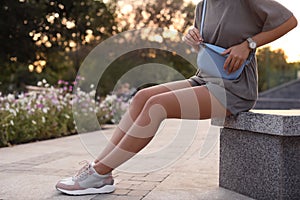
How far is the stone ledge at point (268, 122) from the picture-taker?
68.2 inches

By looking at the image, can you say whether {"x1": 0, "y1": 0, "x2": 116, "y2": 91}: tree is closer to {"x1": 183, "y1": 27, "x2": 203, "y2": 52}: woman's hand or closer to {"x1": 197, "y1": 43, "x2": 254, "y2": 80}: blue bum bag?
{"x1": 183, "y1": 27, "x2": 203, "y2": 52}: woman's hand

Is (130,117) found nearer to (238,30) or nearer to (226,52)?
(226,52)

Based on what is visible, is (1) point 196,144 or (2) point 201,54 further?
(1) point 196,144

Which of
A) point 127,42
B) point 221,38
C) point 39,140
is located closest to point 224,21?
point 221,38

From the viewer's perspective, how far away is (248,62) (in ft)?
6.63

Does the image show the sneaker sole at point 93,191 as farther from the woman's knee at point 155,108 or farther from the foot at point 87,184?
the woman's knee at point 155,108

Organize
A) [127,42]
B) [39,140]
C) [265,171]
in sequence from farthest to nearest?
[127,42] < [39,140] < [265,171]

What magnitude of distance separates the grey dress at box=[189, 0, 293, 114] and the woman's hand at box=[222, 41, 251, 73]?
6 cm

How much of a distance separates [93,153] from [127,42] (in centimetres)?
918

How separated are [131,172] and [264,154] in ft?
3.29

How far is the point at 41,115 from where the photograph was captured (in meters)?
4.80

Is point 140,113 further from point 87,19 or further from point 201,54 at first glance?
point 87,19

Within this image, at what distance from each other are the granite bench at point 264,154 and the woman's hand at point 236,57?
22cm

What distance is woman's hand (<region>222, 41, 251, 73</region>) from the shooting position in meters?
1.95
